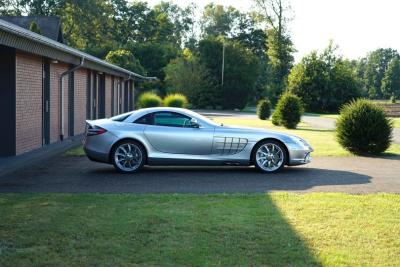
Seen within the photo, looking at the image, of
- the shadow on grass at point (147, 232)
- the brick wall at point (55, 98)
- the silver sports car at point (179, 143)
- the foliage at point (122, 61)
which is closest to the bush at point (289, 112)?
the brick wall at point (55, 98)

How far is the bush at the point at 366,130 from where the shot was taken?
1623 cm

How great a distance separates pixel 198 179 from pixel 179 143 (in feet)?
3.62

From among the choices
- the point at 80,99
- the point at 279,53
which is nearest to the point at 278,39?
the point at 279,53

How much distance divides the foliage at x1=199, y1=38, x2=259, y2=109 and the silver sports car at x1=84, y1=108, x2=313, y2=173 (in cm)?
6114

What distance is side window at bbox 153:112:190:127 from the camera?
1169cm

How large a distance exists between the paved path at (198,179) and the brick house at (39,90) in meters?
1.39

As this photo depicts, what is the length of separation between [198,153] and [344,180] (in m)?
2.81

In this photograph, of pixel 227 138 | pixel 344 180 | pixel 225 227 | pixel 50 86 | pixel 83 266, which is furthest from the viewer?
pixel 50 86

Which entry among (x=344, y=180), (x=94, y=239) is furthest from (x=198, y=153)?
(x=94, y=239)

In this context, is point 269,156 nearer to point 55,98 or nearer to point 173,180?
point 173,180

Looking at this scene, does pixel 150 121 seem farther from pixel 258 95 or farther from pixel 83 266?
pixel 258 95

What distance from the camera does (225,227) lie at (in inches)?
257

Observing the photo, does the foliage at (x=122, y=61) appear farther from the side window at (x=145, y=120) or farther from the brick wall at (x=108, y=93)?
the side window at (x=145, y=120)

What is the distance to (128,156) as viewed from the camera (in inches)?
451
